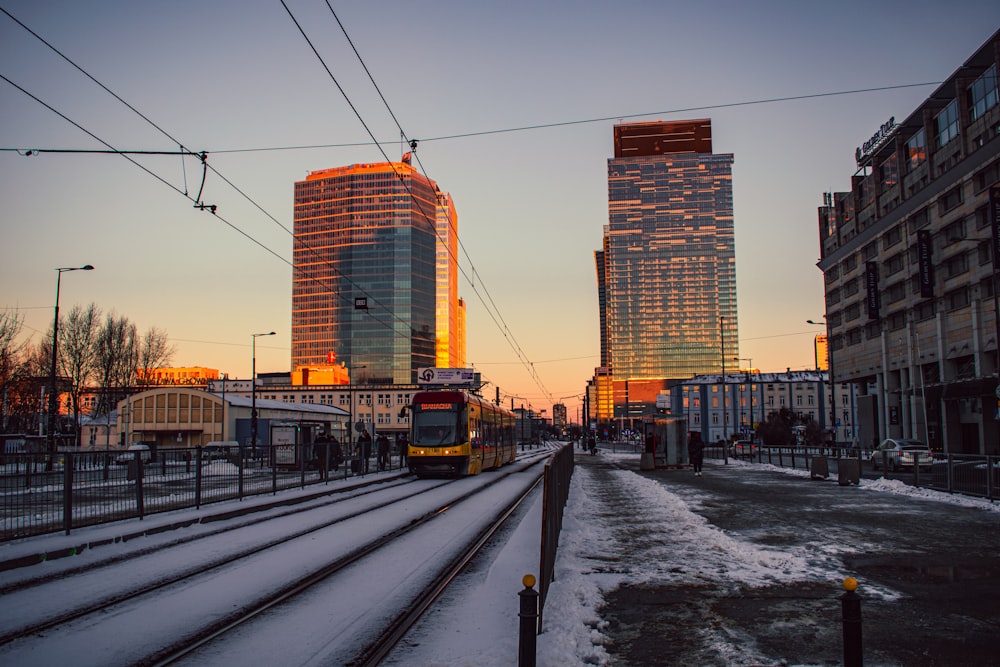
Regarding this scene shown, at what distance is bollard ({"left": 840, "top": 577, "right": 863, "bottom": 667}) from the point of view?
442 cm

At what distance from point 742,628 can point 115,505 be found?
1237 centimetres

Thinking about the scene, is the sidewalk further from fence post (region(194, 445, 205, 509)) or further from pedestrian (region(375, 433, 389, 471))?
pedestrian (region(375, 433, 389, 471))

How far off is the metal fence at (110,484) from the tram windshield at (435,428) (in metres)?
7.85

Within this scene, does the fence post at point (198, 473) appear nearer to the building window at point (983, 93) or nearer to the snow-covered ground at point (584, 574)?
the snow-covered ground at point (584, 574)

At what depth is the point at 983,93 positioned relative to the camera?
4744 centimetres

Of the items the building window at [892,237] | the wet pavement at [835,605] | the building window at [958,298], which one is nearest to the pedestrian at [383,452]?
the wet pavement at [835,605]

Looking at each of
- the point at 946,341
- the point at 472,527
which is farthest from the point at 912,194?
the point at 472,527

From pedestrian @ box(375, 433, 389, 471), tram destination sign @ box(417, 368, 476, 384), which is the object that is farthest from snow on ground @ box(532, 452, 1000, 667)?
tram destination sign @ box(417, 368, 476, 384)

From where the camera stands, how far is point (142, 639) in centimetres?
652

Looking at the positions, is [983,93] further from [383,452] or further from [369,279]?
[369,279]

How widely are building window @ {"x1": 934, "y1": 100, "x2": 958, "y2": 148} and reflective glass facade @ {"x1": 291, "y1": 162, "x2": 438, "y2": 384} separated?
13253 cm

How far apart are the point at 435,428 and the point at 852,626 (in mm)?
24359

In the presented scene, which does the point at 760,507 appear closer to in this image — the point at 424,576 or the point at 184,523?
the point at 424,576

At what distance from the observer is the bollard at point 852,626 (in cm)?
442
